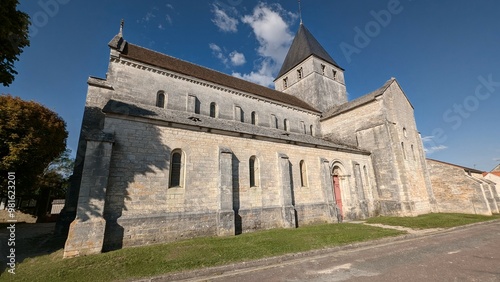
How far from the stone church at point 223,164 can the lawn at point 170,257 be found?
0.92m

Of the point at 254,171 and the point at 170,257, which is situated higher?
the point at 254,171

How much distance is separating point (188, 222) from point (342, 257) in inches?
254

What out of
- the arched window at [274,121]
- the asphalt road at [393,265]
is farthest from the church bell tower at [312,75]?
the asphalt road at [393,265]

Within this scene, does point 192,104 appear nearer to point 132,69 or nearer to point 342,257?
point 132,69

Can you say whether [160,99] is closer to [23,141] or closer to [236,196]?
[23,141]

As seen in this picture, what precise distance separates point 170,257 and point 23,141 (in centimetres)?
1325

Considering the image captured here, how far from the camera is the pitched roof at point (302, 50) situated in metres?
27.9

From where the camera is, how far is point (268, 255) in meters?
7.09

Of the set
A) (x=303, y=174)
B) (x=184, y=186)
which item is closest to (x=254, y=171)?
(x=303, y=174)

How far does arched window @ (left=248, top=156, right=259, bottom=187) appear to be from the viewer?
12.4 m

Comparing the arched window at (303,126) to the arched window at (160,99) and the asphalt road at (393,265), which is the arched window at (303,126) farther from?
the asphalt road at (393,265)

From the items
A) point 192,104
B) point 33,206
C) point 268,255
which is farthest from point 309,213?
point 33,206

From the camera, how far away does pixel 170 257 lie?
272 inches

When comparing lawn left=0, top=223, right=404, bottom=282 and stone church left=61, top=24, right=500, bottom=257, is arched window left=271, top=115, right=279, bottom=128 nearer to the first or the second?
stone church left=61, top=24, right=500, bottom=257
